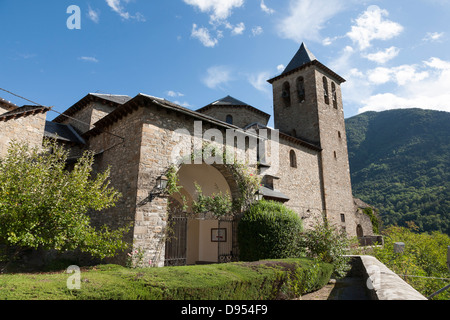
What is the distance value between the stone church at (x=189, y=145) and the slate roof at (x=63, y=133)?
0.05m

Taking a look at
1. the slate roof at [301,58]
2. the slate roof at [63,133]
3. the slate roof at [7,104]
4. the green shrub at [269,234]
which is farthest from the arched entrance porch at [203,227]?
the slate roof at [301,58]

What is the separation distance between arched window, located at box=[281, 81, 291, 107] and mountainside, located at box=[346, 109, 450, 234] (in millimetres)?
25877

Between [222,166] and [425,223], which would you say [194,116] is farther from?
[425,223]

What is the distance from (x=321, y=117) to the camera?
21.7 m

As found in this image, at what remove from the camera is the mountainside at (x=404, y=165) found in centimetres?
4000

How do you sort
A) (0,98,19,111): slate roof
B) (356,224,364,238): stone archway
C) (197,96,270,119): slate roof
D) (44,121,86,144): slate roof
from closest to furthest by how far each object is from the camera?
(44,121,86,144): slate roof, (0,98,19,111): slate roof, (197,96,270,119): slate roof, (356,224,364,238): stone archway

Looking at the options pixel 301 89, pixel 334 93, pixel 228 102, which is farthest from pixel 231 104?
pixel 334 93

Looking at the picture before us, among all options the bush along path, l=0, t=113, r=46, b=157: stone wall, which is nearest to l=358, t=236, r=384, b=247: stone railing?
the bush along path

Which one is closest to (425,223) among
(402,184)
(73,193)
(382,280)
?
(402,184)

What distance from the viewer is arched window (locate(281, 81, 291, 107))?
23844mm

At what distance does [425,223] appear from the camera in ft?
121

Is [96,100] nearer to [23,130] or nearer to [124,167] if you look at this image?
[23,130]

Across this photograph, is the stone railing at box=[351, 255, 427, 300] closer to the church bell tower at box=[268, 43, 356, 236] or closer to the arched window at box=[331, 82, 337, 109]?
the church bell tower at box=[268, 43, 356, 236]

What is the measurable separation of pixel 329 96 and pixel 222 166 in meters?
16.2
